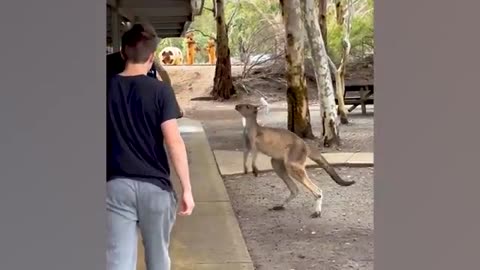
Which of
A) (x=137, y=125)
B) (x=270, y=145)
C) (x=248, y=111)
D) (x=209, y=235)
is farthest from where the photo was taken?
(x=248, y=111)

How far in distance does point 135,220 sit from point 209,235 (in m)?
4.48

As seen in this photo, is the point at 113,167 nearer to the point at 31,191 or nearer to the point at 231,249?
the point at 31,191

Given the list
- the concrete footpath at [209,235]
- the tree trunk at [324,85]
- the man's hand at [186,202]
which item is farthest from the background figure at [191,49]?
the man's hand at [186,202]

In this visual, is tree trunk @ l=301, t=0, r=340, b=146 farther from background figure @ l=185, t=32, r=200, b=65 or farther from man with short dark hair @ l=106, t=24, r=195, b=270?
background figure @ l=185, t=32, r=200, b=65

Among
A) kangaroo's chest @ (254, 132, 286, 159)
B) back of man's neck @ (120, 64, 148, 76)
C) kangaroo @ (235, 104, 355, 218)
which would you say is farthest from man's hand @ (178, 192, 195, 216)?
kangaroo's chest @ (254, 132, 286, 159)

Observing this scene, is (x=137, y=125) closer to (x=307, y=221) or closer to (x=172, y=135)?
(x=172, y=135)

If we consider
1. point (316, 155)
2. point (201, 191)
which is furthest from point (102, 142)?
point (201, 191)

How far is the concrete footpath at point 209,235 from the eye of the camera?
7246 millimetres

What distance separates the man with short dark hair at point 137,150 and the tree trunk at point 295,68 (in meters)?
12.2

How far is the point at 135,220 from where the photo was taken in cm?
396

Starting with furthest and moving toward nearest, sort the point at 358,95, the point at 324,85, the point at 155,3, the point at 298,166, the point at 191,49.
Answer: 1. the point at 191,49
2. the point at 358,95
3. the point at 324,85
4. the point at 155,3
5. the point at 298,166

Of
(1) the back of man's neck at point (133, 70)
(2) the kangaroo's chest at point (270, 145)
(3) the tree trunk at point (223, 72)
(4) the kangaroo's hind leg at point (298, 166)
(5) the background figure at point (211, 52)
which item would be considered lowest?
(4) the kangaroo's hind leg at point (298, 166)

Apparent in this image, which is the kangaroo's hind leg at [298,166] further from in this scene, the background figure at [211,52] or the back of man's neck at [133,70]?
the background figure at [211,52]

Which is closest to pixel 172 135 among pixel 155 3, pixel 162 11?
pixel 155 3
